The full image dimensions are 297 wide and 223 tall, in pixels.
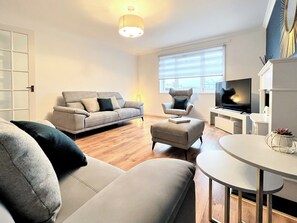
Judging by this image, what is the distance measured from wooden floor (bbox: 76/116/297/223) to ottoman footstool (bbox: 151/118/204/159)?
0.19m

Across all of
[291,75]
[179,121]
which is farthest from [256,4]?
[179,121]

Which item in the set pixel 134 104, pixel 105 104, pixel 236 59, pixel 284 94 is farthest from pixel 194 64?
pixel 284 94

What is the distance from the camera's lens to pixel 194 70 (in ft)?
16.5

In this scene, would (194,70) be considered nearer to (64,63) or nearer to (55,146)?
(64,63)

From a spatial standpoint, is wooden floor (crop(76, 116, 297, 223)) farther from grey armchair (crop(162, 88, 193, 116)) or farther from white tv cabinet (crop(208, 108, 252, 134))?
grey armchair (crop(162, 88, 193, 116))

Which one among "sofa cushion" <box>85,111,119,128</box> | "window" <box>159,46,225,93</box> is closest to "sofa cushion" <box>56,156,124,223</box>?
"sofa cushion" <box>85,111,119,128</box>

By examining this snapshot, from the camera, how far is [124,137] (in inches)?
131

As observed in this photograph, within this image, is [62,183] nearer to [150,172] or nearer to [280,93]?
[150,172]

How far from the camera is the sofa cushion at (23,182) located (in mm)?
506

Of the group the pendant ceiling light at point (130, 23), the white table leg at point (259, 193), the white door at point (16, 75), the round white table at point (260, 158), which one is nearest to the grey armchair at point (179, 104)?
the pendant ceiling light at point (130, 23)

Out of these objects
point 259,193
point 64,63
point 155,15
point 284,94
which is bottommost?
point 259,193

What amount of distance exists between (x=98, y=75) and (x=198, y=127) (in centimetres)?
348

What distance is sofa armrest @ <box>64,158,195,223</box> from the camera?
1.54 feet

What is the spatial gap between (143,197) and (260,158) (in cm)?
64
